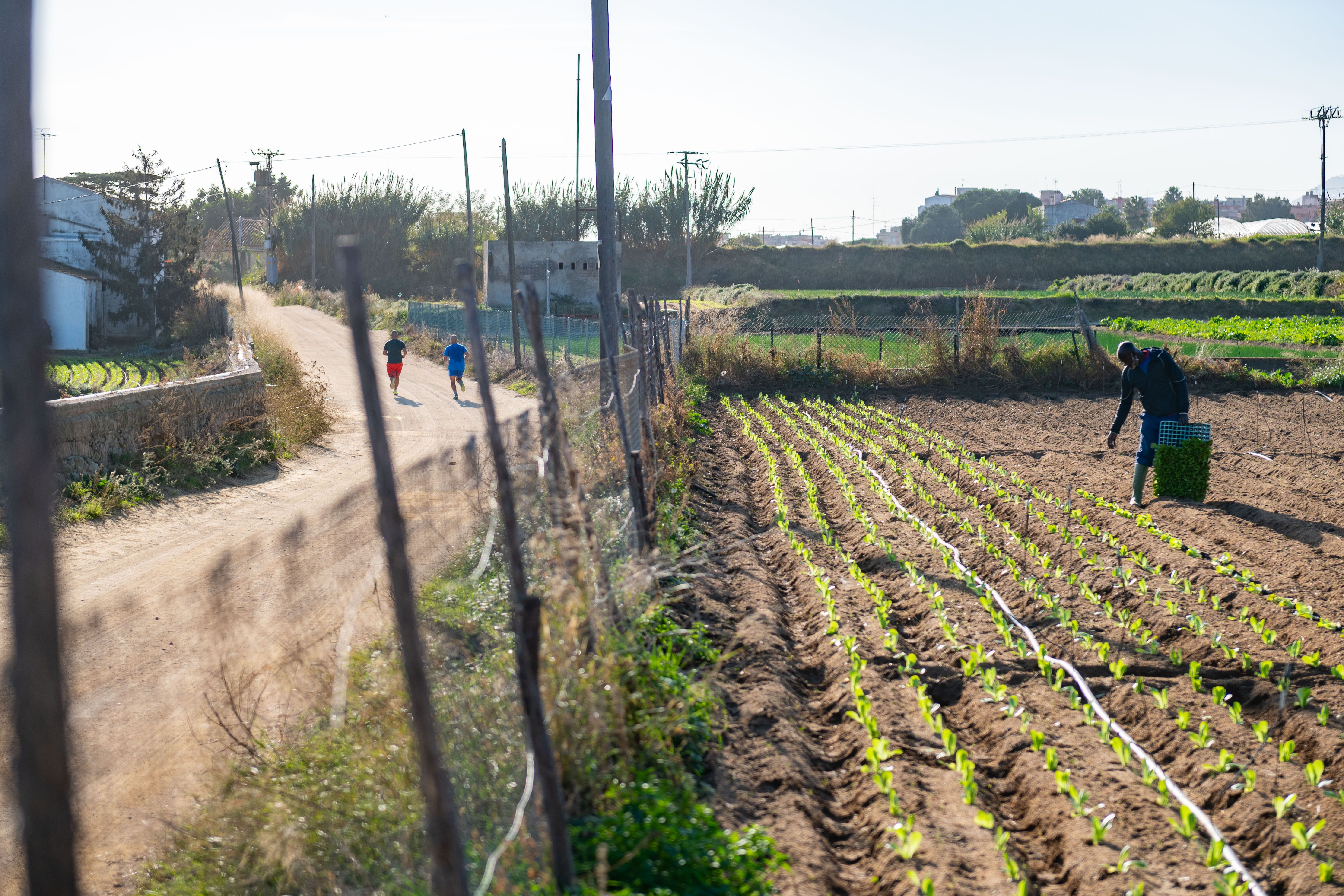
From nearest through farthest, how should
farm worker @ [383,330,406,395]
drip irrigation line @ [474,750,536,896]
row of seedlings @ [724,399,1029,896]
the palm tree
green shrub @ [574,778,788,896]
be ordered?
drip irrigation line @ [474,750,536,896]
green shrub @ [574,778,788,896]
row of seedlings @ [724,399,1029,896]
farm worker @ [383,330,406,395]
the palm tree

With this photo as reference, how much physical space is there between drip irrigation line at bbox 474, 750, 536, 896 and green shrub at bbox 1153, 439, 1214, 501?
8.66 m

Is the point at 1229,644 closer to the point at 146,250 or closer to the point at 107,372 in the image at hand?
the point at 107,372

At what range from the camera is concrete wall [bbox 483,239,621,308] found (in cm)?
4500

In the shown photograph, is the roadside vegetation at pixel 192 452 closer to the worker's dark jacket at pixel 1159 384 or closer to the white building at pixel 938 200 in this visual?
the worker's dark jacket at pixel 1159 384

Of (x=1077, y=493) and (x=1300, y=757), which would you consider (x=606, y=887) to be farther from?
(x=1077, y=493)

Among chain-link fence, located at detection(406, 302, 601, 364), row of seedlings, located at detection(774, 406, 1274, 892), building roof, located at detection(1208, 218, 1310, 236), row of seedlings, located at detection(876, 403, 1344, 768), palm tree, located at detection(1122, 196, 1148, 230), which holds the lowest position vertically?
row of seedlings, located at detection(774, 406, 1274, 892)

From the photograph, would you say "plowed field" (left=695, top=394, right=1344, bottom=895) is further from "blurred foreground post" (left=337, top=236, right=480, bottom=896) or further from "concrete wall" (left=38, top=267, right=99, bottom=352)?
"concrete wall" (left=38, top=267, right=99, bottom=352)

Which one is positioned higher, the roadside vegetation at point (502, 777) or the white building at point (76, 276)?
the white building at point (76, 276)

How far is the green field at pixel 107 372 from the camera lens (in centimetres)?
2258

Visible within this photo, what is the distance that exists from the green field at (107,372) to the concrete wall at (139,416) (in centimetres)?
624

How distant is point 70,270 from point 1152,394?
117 ft

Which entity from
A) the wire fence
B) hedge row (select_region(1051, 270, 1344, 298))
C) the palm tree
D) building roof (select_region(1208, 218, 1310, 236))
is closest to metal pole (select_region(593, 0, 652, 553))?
the wire fence

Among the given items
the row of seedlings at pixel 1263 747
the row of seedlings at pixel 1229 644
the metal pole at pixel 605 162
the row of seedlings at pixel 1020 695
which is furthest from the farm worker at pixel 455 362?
the row of seedlings at pixel 1263 747

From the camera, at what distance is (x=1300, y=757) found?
508 centimetres
